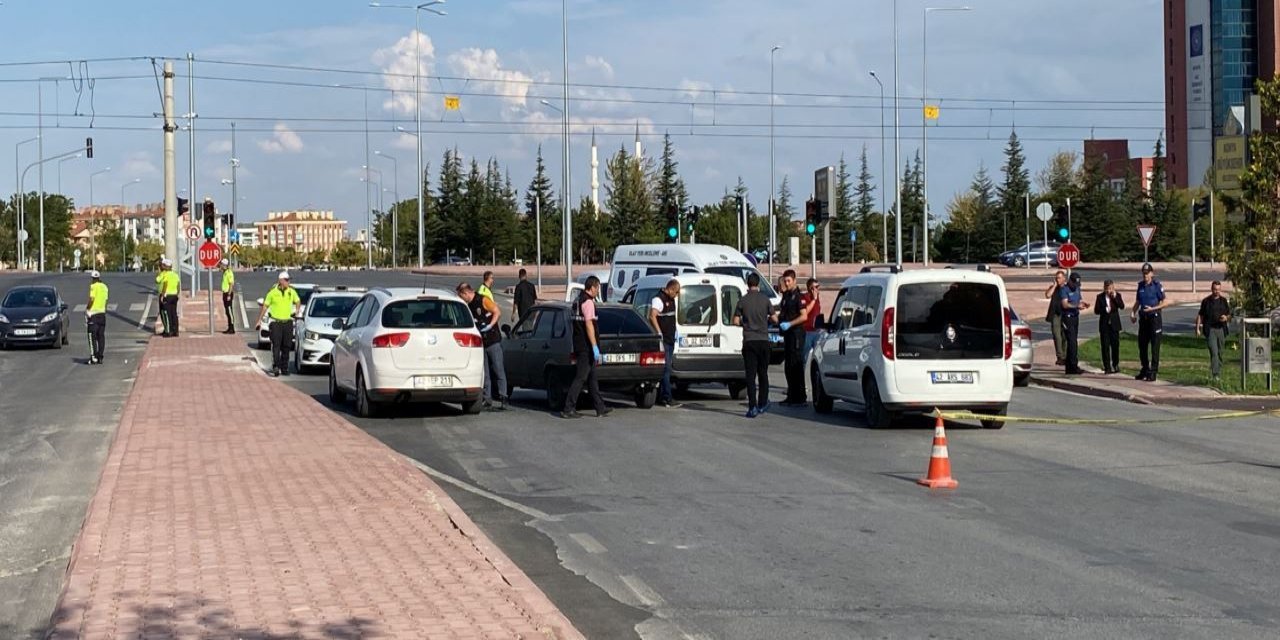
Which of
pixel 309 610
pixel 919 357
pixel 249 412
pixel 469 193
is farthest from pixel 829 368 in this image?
pixel 469 193

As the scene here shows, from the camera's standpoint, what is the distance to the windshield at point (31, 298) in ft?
112

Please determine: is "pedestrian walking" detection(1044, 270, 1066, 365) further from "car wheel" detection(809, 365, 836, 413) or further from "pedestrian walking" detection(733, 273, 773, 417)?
"pedestrian walking" detection(733, 273, 773, 417)

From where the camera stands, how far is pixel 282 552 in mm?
8953

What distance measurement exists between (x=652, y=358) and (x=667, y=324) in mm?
1199

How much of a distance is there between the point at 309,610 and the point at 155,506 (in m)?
3.93

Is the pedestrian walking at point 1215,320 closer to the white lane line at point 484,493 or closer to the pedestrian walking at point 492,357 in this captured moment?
the pedestrian walking at point 492,357

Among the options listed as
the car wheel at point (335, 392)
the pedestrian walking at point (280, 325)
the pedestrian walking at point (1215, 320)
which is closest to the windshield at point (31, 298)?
the pedestrian walking at point (280, 325)

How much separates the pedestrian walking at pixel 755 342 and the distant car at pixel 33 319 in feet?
67.6

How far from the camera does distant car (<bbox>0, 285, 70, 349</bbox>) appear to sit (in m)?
32.8

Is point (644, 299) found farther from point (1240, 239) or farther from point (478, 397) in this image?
point (1240, 239)

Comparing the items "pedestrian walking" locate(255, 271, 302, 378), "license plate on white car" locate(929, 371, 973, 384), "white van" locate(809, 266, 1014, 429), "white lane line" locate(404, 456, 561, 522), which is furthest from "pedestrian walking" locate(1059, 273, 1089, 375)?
"white lane line" locate(404, 456, 561, 522)

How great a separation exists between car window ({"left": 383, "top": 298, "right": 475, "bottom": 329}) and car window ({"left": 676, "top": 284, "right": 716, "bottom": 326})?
11.4ft

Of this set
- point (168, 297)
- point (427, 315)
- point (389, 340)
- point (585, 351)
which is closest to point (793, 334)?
point (585, 351)

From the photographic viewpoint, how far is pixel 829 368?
18703 mm
